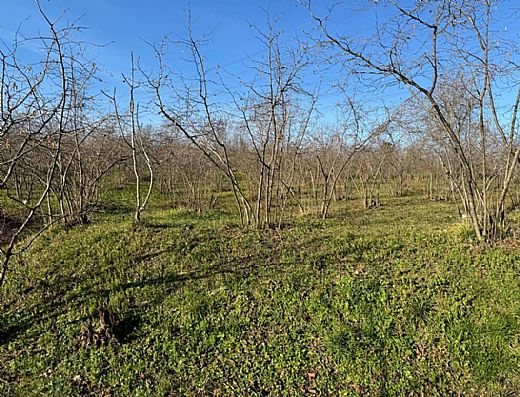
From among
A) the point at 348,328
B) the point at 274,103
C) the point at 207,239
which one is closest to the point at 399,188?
the point at 274,103

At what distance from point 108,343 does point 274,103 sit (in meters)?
4.11

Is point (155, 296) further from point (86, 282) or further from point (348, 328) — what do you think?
point (348, 328)

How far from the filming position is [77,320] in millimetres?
3816

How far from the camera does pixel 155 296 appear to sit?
416cm

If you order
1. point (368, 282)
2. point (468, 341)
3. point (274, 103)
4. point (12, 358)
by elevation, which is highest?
Result: point (274, 103)

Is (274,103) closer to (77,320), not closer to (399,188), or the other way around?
(77,320)

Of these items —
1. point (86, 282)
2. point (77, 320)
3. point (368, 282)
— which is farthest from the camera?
point (86, 282)

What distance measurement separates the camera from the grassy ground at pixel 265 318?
305cm

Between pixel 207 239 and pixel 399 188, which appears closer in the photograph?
pixel 207 239

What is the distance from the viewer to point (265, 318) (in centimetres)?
373

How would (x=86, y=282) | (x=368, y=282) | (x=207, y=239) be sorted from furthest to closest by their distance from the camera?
(x=207, y=239)
(x=86, y=282)
(x=368, y=282)

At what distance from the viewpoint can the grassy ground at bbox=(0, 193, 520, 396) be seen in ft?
10.0

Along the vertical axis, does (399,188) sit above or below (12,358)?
above

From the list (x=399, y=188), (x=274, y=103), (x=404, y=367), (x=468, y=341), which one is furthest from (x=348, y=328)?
(x=399, y=188)
